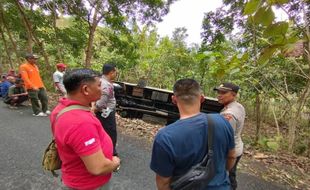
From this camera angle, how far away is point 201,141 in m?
1.78

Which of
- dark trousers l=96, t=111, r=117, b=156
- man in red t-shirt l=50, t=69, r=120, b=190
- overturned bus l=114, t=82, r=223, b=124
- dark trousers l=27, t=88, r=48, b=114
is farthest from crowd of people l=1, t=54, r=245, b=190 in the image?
overturned bus l=114, t=82, r=223, b=124

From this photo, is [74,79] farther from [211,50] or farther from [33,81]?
[211,50]

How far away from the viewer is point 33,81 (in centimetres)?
784

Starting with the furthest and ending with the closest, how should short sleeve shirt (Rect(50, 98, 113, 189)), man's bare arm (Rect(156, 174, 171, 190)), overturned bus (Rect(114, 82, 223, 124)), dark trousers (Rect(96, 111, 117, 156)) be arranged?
overturned bus (Rect(114, 82, 223, 124)) < dark trousers (Rect(96, 111, 117, 156)) < man's bare arm (Rect(156, 174, 171, 190)) < short sleeve shirt (Rect(50, 98, 113, 189))

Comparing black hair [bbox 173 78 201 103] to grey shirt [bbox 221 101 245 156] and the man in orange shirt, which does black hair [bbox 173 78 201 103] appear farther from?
the man in orange shirt

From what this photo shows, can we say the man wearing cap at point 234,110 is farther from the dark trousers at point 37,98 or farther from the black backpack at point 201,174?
the dark trousers at point 37,98

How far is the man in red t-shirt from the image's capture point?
173 cm

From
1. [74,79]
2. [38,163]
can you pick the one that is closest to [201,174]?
[74,79]

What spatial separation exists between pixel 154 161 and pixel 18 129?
19.4ft

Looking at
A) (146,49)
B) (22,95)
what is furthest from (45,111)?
(146,49)

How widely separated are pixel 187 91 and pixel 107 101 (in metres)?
2.70

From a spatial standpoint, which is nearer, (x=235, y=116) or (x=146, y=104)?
(x=235, y=116)

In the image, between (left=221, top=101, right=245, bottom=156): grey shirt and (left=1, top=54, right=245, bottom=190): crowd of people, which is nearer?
(left=1, top=54, right=245, bottom=190): crowd of people

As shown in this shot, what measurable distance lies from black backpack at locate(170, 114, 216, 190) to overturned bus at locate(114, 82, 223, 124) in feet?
24.9
